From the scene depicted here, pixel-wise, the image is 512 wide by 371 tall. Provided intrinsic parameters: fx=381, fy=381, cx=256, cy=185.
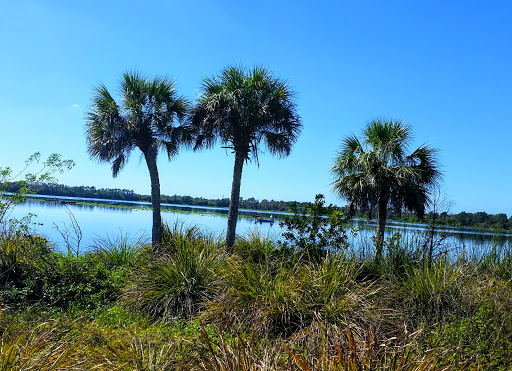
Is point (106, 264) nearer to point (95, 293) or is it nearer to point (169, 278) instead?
point (95, 293)

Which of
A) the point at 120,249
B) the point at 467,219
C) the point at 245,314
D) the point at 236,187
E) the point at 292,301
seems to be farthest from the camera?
the point at 467,219

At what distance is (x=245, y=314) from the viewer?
19.1ft

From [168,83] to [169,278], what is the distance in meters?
11.0

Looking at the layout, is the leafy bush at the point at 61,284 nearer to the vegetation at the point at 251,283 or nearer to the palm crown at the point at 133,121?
the vegetation at the point at 251,283

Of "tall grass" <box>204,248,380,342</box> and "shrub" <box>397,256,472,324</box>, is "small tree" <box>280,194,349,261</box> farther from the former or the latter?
"tall grass" <box>204,248,380,342</box>

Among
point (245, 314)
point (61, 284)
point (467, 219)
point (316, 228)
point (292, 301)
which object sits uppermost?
point (467, 219)

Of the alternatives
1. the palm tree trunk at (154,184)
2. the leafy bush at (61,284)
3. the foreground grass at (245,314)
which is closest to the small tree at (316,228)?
the foreground grass at (245,314)

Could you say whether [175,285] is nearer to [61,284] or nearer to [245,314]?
[245,314]

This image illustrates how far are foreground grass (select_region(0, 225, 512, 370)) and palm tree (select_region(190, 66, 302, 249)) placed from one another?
5.79m

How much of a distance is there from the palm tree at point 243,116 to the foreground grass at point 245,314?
19.0ft

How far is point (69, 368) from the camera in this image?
321cm

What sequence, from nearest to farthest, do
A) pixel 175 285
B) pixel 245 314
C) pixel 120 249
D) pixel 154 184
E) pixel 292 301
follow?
pixel 292 301, pixel 245 314, pixel 175 285, pixel 120 249, pixel 154 184

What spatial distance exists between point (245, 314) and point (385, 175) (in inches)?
383

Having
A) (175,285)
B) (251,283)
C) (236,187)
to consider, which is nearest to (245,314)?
(251,283)
